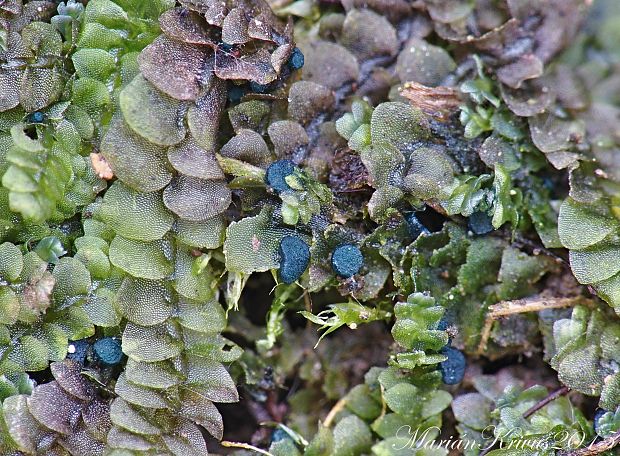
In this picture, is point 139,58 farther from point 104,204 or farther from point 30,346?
point 30,346

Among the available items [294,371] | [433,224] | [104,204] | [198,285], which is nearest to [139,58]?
[104,204]

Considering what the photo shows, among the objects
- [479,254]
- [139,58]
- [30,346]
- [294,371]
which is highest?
[139,58]

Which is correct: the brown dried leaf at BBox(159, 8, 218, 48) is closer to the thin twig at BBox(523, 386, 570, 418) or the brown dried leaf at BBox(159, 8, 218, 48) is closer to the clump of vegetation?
the clump of vegetation

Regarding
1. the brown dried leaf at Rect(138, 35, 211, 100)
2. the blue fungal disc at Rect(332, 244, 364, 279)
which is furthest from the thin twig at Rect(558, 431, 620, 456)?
the brown dried leaf at Rect(138, 35, 211, 100)

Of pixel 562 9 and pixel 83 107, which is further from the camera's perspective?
pixel 562 9

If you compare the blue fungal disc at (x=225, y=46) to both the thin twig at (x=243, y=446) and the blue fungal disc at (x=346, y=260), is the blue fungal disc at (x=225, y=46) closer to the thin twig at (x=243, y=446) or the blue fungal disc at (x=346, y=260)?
Answer: the blue fungal disc at (x=346, y=260)

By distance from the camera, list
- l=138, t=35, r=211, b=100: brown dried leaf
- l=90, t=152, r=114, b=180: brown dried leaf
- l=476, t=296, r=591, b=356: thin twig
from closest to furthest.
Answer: l=138, t=35, r=211, b=100: brown dried leaf < l=90, t=152, r=114, b=180: brown dried leaf < l=476, t=296, r=591, b=356: thin twig

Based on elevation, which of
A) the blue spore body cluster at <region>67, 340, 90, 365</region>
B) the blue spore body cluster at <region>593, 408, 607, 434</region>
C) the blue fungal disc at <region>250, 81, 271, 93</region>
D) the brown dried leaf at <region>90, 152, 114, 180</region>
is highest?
the blue fungal disc at <region>250, 81, 271, 93</region>

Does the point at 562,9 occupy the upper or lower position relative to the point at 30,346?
upper
